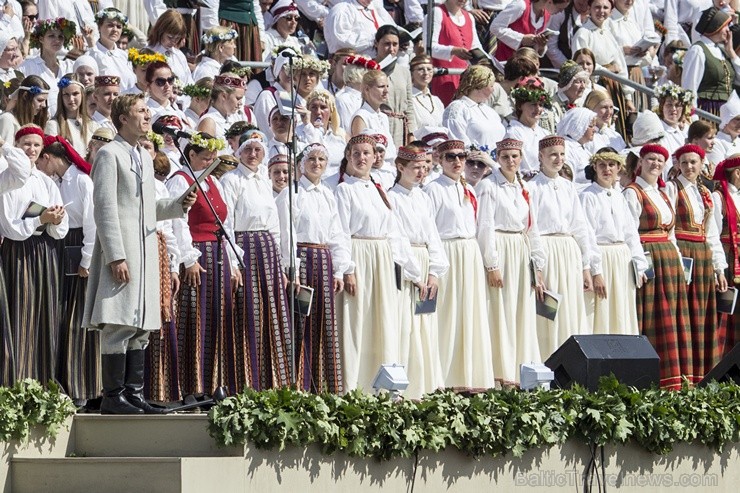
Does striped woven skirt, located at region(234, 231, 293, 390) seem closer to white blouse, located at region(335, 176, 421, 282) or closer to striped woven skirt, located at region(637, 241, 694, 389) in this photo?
white blouse, located at region(335, 176, 421, 282)

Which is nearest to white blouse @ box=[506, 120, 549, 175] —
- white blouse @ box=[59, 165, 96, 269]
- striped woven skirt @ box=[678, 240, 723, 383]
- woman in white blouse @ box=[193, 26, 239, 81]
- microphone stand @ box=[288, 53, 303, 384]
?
striped woven skirt @ box=[678, 240, 723, 383]

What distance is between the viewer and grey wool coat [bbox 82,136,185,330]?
28.7ft

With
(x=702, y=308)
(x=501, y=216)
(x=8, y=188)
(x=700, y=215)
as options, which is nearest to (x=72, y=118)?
(x=8, y=188)

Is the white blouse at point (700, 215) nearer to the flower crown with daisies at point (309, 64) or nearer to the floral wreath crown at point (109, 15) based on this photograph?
the flower crown with daisies at point (309, 64)

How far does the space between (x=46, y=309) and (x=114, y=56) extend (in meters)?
4.11

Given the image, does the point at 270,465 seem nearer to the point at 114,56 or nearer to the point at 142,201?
the point at 142,201

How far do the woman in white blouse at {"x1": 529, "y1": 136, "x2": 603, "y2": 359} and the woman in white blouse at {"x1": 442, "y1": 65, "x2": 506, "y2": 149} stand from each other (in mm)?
1004

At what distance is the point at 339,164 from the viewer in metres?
13.2

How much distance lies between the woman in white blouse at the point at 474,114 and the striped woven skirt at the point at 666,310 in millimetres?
1506

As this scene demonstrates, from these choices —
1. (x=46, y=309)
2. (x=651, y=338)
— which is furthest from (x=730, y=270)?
(x=46, y=309)

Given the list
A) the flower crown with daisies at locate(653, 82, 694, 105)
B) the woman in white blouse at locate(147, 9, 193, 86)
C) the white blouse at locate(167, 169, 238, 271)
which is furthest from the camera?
the flower crown with daisies at locate(653, 82, 694, 105)

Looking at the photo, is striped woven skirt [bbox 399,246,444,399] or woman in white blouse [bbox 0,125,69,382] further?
striped woven skirt [bbox 399,246,444,399]

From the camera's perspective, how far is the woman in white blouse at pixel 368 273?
11.7 metres

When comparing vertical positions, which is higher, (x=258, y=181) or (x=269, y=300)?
(x=258, y=181)
